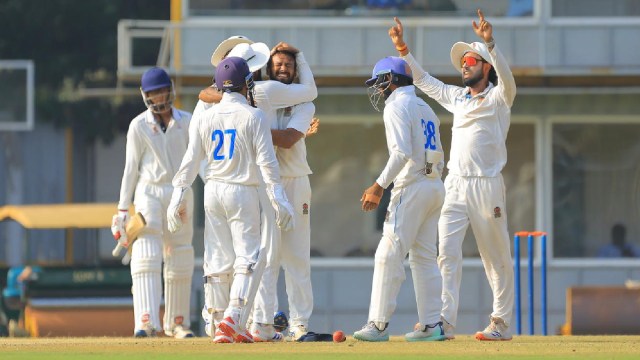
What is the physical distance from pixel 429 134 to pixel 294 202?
1175 millimetres

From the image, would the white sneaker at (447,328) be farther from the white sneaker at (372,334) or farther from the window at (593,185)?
the window at (593,185)

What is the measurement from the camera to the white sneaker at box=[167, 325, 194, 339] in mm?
18281

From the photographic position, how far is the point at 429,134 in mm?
16859

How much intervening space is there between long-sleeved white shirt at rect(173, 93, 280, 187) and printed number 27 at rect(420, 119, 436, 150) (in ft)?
4.48

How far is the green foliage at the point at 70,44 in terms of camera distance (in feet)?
143

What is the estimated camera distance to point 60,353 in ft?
51.2

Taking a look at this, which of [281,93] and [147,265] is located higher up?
[281,93]

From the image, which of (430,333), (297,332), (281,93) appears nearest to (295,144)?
(281,93)

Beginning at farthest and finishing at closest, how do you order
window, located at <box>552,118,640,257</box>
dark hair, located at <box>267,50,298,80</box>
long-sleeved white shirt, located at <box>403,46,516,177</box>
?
window, located at <box>552,118,640,257</box> → long-sleeved white shirt, located at <box>403,46,516,177</box> → dark hair, located at <box>267,50,298,80</box>

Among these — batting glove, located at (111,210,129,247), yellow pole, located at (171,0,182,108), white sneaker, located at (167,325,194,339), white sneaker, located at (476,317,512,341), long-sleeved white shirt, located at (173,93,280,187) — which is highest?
yellow pole, located at (171,0,182,108)

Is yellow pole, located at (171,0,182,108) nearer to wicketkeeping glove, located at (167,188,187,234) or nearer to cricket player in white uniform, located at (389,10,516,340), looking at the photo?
cricket player in white uniform, located at (389,10,516,340)

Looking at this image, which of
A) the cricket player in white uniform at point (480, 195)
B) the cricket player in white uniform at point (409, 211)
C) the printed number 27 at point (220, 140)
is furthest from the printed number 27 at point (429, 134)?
the printed number 27 at point (220, 140)

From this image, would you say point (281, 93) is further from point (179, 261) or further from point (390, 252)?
point (179, 261)

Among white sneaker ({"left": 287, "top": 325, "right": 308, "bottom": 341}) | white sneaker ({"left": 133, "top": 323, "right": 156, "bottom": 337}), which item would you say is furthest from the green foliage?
white sneaker ({"left": 287, "top": 325, "right": 308, "bottom": 341})
